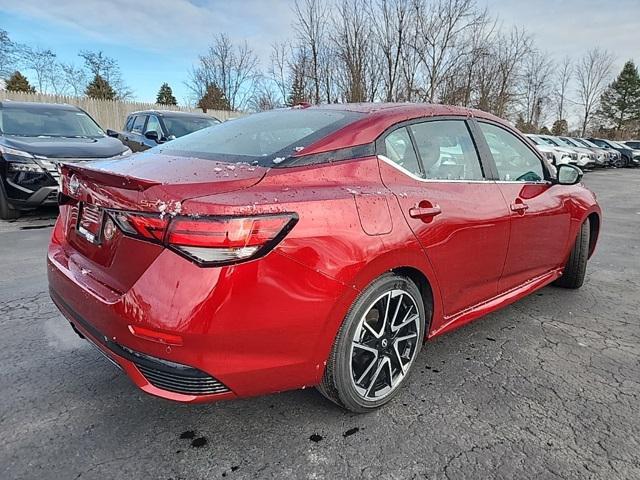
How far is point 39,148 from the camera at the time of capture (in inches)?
250

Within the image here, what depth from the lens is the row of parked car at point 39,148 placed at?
626cm

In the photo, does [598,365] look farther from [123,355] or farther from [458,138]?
[123,355]

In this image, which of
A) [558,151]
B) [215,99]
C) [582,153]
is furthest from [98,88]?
[582,153]

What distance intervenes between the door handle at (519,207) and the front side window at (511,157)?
0.63 ft

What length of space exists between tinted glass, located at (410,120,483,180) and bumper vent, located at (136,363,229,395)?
1.55 metres

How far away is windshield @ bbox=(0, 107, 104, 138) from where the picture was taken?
23.2ft

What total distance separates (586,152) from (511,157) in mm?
21450

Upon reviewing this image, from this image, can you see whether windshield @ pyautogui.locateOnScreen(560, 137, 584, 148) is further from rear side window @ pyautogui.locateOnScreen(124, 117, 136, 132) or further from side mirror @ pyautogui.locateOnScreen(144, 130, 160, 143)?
side mirror @ pyautogui.locateOnScreen(144, 130, 160, 143)

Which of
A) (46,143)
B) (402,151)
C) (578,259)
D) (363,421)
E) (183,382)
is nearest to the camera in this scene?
(183,382)

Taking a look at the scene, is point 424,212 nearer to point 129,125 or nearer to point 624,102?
point 129,125

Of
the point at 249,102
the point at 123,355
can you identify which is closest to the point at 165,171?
the point at 123,355

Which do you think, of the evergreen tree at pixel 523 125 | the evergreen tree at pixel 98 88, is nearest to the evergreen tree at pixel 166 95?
the evergreen tree at pixel 98 88

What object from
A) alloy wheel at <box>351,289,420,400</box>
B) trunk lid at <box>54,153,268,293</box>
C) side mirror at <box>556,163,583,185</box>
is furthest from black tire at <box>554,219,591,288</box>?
trunk lid at <box>54,153,268,293</box>

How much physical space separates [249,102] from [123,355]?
3009 centimetres
